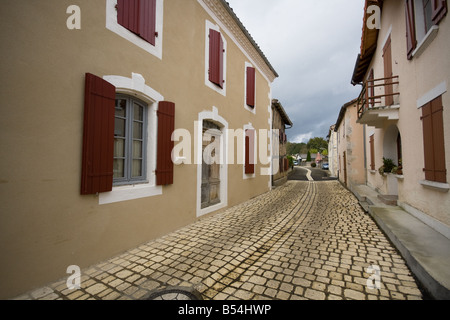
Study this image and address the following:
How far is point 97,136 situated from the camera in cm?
293

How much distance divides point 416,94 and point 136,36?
594 cm

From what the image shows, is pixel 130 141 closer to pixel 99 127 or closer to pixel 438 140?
pixel 99 127

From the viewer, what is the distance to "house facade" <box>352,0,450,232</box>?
340 cm

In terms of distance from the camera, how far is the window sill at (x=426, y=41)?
3498 millimetres

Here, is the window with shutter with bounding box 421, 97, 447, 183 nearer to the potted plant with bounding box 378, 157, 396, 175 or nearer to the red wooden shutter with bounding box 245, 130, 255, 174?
the potted plant with bounding box 378, 157, 396, 175

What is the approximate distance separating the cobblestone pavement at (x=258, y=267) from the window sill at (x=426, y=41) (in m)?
3.86

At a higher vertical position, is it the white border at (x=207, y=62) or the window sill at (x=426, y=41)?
the white border at (x=207, y=62)

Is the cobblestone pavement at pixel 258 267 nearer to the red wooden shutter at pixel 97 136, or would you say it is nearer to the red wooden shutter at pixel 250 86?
the red wooden shutter at pixel 97 136

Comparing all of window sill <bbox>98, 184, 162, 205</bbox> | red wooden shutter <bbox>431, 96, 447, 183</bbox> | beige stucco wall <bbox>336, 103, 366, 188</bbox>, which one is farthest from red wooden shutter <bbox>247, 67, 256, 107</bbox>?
beige stucco wall <bbox>336, 103, 366, 188</bbox>

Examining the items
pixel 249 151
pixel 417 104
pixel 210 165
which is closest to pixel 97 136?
pixel 210 165

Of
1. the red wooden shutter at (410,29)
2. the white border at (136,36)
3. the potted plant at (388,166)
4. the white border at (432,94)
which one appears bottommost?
the potted plant at (388,166)

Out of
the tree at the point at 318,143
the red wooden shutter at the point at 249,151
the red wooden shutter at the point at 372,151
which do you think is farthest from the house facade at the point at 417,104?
the tree at the point at 318,143
